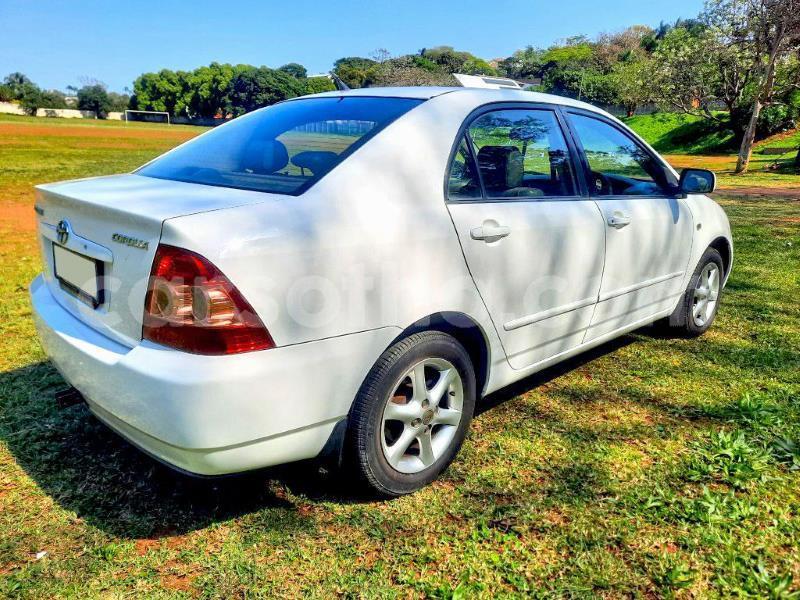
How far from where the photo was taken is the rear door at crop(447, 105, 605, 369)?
101 inches

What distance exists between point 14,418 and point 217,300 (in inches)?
77.3

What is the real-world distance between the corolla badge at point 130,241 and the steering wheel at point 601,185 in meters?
2.26

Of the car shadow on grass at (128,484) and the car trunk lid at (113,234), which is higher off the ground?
the car trunk lid at (113,234)

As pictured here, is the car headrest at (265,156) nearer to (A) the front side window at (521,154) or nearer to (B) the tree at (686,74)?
(A) the front side window at (521,154)

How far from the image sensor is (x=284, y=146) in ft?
8.59

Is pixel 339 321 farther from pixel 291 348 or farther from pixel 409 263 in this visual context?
pixel 409 263

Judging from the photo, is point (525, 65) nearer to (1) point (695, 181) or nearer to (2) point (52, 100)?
(2) point (52, 100)

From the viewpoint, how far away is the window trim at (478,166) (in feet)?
8.32

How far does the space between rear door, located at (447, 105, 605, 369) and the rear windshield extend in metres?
0.42

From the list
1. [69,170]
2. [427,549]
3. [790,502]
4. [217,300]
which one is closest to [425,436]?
[427,549]

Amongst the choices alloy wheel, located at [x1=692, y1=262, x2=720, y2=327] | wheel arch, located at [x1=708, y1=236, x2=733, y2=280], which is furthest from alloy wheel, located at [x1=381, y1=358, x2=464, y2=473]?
wheel arch, located at [x1=708, y1=236, x2=733, y2=280]

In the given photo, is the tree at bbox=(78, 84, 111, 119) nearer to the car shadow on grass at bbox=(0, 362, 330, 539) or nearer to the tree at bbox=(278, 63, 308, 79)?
the tree at bbox=(278, 63, 308, 79)

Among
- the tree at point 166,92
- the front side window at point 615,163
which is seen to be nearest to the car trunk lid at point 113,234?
the front side window at point 615,163

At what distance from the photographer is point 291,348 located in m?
1.98
